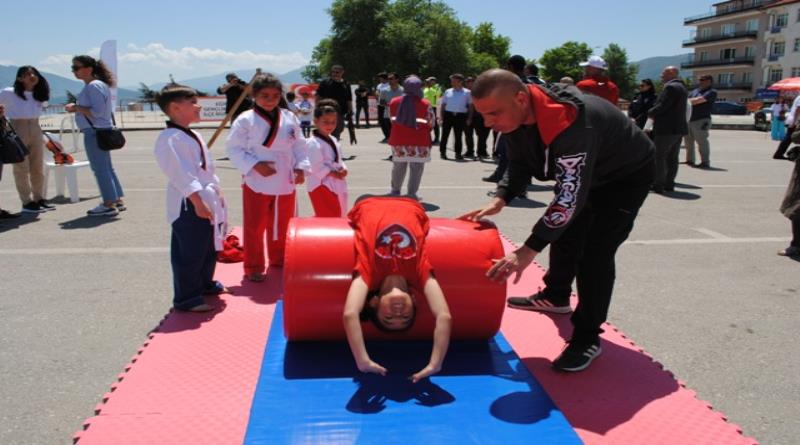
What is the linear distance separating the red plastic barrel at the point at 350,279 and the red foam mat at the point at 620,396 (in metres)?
0.44

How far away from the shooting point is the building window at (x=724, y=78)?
72.7 meters

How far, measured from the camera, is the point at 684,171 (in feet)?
38.7

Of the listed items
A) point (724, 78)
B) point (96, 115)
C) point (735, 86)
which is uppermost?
point (724, 78)

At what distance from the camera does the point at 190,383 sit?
2.96 metres

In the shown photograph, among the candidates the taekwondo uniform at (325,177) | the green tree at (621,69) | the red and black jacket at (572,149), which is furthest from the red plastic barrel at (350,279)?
the green tree at (621,69)

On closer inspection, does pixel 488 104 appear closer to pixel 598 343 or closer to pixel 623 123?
pixel 623 123

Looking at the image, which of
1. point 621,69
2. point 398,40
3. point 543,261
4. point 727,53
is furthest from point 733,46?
point 543,261

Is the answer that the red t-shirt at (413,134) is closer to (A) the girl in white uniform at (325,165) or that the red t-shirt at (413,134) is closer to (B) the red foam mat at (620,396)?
(A) the girl in white uniform at (325,165)

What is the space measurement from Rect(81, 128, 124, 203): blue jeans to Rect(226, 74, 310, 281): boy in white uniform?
3.60 m

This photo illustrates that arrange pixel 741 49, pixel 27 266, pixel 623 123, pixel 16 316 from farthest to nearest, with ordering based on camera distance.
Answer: pixel 741 49 < pixel 27 266 < pixel 16 316 < pixel 623 123

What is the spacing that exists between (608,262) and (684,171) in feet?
33.2

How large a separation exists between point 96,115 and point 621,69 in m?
Answer: 96.1

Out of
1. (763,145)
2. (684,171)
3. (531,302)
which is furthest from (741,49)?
(531,302)

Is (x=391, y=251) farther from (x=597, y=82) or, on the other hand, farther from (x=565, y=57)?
(x=565, y=57)
